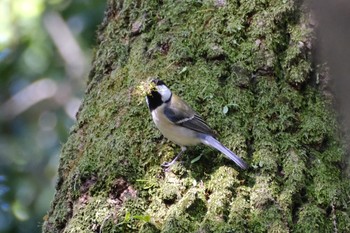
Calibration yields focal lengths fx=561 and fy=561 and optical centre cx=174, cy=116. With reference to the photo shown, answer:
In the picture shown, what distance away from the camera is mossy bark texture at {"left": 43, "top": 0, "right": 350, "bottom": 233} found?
261cm

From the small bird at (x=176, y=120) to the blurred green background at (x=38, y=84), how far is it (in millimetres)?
3452

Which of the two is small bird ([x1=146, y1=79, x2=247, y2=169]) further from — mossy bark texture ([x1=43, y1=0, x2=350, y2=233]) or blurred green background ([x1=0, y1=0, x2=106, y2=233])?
blurred green background ([x1=0, y1=0, x2=106, y2=233])

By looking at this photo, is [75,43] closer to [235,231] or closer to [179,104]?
[179,104]

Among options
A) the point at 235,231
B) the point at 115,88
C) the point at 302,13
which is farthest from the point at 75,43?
the point at 235,231

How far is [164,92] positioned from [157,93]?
57mm

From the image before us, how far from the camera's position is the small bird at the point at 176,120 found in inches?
117

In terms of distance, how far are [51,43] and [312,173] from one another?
5.68 metres

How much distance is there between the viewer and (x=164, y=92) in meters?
3.17

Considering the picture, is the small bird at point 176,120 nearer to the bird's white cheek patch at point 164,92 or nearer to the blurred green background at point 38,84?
the bird's white cheek patch at point 164,92

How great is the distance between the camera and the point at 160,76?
10.6 ft

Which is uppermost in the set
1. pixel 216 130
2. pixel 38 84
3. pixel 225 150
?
pixel 38 84

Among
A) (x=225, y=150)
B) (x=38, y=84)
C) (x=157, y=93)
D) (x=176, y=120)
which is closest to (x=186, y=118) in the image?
(x=176, y=120)

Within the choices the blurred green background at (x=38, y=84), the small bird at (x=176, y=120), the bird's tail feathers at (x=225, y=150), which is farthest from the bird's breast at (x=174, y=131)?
the blurred green background at (x=38, y=84)

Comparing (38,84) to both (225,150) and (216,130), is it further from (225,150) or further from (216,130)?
(225,150)
